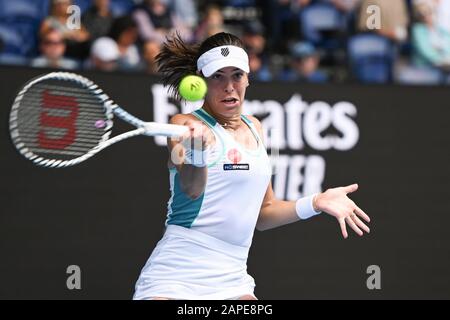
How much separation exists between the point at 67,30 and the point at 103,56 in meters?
0.37

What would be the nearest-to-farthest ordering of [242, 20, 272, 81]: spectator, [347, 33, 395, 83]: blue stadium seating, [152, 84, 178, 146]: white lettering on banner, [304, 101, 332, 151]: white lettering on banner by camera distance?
1. [152, 84, 178, 146]: white lettering on banner
2. [304, 101, 332, 151]: white lettering on banner
3. [242, 20, 272, 81]: spectator
4. [347, 33, 395, 83]: blue stadium seating

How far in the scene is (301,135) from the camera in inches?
269

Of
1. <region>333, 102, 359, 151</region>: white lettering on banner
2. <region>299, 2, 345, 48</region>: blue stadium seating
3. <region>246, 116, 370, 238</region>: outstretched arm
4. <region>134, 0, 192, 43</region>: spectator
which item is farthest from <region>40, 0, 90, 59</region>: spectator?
<region>246, 116, 370, 238</region>: outstretched arm

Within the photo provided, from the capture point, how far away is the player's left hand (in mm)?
4246

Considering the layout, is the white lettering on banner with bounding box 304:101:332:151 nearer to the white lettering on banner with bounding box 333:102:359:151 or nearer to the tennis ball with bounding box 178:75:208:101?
the white lettering on banner with bounding box 333:102:359:151

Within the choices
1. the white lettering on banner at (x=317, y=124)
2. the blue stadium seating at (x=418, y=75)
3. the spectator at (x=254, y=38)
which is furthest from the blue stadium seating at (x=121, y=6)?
the blue stadium seating at (x=418, y=75)

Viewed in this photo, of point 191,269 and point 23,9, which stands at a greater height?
point 23,9

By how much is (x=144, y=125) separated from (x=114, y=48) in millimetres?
3311

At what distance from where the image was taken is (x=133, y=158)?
21.4 feet

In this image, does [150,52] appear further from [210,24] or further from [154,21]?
[210,24]

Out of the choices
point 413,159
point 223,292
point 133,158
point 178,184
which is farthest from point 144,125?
point 413,159

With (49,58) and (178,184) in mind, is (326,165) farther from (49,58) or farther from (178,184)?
(178,184)

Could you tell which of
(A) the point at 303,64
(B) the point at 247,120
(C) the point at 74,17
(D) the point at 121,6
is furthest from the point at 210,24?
(B) the point at 247,120

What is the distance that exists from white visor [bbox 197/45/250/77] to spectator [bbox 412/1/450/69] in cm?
406
